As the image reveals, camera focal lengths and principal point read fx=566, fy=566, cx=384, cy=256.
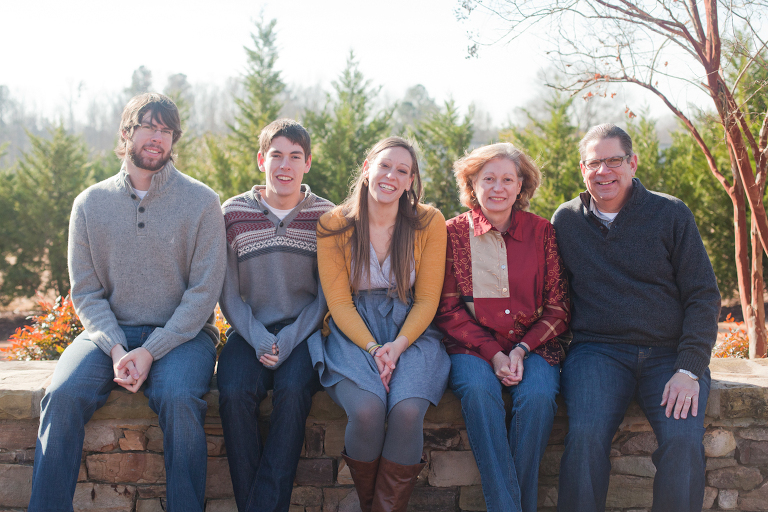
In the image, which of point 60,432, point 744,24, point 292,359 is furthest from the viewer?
point 744,24

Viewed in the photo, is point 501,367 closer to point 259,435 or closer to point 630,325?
point 630,325

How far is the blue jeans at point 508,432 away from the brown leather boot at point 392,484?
0.26 m

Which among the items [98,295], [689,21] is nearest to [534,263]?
[98,295]

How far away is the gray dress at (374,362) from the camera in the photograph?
213 cm

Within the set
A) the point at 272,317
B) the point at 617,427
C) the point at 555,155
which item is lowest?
the point at 617,427

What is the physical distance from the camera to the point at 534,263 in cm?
244

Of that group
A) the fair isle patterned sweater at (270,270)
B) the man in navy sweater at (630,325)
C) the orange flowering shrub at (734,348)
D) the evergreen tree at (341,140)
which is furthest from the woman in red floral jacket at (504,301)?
the evergreen tree at (341,140)

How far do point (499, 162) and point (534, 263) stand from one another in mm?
466

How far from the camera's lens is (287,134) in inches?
99.7

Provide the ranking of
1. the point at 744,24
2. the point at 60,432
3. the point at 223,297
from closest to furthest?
1. the point at 60,432
2. the point at 223,297
3. the point at 744,24

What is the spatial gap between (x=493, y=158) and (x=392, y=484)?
141cm

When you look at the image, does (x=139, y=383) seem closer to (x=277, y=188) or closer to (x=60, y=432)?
(x=60, y=432)

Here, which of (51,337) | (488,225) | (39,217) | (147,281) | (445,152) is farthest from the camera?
(445,152)

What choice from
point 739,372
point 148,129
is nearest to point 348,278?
point 148,129
